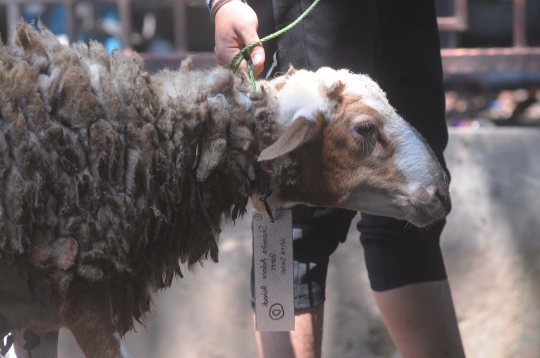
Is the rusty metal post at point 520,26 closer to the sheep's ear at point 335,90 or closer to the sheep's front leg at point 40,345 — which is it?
the sheep's ear at point 335,90

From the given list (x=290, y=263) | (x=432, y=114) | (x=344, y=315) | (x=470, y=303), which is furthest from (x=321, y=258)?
(x=470, y=303)

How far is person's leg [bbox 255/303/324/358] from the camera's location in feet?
7.23

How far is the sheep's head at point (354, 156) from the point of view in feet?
Result: 6.24

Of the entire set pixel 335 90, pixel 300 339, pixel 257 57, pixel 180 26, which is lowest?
pixel 300 339

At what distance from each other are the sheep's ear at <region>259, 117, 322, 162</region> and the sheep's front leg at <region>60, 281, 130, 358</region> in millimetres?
515

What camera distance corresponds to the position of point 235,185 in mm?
1878

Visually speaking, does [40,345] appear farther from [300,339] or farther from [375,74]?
[375,74]

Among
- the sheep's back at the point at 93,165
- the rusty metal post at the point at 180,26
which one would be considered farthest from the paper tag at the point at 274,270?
the rusty metal post at the point at 180,26

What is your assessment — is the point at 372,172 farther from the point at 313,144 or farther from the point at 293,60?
the point at 293,60

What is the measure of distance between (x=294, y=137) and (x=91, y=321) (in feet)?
2.20

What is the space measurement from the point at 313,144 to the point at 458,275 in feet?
5.13

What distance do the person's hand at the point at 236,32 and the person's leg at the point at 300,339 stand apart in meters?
0.78

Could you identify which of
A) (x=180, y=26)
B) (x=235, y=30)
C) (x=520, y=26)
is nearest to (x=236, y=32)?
(x=235, y=30)

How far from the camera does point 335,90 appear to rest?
1.91 meters
